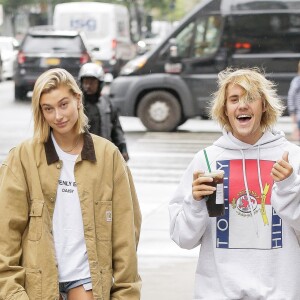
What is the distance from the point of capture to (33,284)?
4363 millimetres

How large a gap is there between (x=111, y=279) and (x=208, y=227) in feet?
1.54

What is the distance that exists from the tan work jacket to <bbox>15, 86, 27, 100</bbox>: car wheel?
25266mm

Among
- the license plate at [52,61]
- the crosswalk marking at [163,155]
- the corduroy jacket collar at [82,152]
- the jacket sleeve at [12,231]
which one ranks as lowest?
the crosswalk marking at [163,155]

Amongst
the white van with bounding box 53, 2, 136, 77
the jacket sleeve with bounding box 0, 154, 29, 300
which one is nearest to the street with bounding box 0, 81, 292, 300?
the jacket sleeve with bounding box 0, 154, 29, 300

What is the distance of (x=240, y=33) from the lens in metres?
20.3

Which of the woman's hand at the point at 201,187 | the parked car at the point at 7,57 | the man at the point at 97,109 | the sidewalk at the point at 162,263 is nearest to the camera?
the woman's hand at the point at 201,187

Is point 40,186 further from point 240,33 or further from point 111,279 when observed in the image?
point 240,33

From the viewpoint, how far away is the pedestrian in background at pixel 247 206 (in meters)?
4.14

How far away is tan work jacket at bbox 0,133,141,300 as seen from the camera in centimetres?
434

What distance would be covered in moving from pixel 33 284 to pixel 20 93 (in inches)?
1017

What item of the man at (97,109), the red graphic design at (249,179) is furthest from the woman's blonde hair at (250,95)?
the man at (97,109)

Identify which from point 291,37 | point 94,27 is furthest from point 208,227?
point 94,27

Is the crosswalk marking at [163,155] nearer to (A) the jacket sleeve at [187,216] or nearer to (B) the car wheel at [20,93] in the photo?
(B) the car wheel at [20,93]

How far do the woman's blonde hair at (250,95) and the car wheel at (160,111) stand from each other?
16.2 meters
